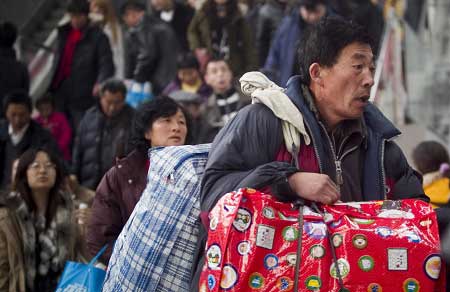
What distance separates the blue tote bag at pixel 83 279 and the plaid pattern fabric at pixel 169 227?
1.26 metres

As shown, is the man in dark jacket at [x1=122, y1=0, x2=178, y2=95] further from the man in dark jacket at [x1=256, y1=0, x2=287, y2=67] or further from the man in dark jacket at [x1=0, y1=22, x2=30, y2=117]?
the man in dark jacket at [x1=0, y1=22, x2=30, y2=117]

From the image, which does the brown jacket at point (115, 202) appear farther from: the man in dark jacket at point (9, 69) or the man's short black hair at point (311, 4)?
the man in dark jacket at point (9, 69)

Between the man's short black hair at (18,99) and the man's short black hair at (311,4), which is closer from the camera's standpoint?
the man's short black hair at (18,99)

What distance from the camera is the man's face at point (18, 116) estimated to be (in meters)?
12.8

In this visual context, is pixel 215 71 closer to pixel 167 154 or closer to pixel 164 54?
pixel 164 54

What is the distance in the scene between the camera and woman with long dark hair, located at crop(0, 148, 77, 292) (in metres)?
8.63

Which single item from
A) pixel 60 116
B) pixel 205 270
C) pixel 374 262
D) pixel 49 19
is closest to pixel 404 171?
pixel 374 262

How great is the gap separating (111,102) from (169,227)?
21.6 ft

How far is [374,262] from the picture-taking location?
16.3 feet

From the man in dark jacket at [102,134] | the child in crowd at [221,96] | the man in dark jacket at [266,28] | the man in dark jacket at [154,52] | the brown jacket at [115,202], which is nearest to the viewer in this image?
the brown jacket at [115,202]

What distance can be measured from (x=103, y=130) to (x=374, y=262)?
24.8 feet

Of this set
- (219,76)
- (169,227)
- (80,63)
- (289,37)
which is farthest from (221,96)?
(169,227)

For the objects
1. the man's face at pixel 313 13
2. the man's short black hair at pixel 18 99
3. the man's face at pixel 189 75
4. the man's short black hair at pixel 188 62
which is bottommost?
the man's short black hair at pixel 18 99

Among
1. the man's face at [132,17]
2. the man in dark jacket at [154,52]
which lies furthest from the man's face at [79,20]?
the man's face at [132,17]
